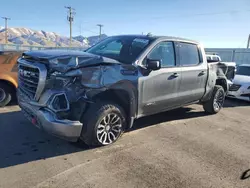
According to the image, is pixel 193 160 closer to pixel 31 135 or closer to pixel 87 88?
pixel 87 88

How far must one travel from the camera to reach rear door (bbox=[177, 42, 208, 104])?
536 centimetres

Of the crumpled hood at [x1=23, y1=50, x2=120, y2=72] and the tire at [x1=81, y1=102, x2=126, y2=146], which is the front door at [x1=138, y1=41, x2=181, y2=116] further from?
the crumpled hood at [x1=23, y1=50, x2=120, y2=72]

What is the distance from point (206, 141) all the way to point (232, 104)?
4.37 metres

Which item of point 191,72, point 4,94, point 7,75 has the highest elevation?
point 191,72

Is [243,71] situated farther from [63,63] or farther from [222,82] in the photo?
[63,63]

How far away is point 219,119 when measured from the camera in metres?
6.40

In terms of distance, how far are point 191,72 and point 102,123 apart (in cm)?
255

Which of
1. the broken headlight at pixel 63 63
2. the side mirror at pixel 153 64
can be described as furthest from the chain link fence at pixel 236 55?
the broken headlight at pixel 63 63

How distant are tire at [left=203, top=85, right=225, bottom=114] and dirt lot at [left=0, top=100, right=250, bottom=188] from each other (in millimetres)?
1134

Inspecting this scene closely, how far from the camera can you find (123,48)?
4859mm

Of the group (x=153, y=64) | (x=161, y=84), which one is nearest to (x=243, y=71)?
(x=161, y=84)

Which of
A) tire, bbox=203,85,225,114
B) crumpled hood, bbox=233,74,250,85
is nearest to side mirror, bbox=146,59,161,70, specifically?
tire, bbox=203,85,225,114

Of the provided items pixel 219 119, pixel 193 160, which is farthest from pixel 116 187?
pixel 219 119

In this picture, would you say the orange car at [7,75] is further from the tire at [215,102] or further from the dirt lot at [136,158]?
the tire at [215,102]
